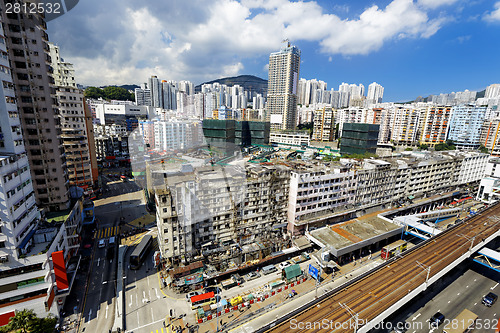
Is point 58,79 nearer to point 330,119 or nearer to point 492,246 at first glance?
point 492,246

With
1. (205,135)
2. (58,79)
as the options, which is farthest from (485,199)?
(58,79)

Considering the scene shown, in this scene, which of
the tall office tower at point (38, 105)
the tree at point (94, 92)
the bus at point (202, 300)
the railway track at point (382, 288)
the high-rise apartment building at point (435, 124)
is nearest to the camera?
the railway track at point (382, 288)

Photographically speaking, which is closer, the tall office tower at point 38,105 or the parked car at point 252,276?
the parked car at point 252,276

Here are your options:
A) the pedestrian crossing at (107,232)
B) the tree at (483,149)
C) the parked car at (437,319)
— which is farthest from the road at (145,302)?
the tree at (483,149)

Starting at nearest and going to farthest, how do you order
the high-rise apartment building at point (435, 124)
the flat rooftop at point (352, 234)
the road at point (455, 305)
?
the road at point (455, 305), the flat rooftop at point (352, 234), the high-rise apartment building at point (435, 124)

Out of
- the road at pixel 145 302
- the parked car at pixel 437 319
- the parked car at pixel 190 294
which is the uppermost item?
the parked car at pixel 437 319

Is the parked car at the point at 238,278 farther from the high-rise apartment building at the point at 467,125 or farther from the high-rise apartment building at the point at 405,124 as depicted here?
the high-rise apartment building at the point at 467,125

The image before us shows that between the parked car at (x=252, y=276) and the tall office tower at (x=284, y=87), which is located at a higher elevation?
the tall office tower at (x=284, y=87)
